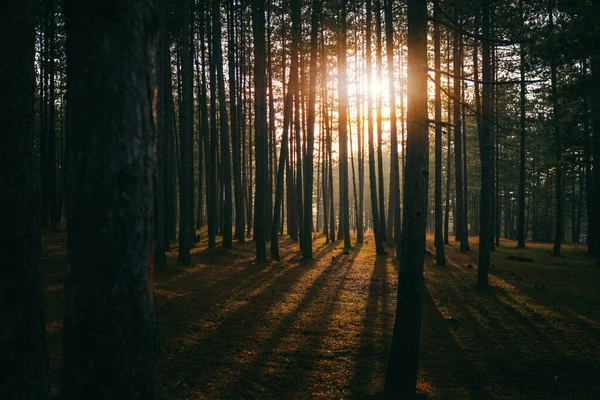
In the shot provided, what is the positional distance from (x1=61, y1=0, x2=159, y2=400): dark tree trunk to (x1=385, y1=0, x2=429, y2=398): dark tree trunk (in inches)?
177

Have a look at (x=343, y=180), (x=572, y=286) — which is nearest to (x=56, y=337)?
(x=572, y=286)

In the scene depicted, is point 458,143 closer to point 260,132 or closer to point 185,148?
point 260,132

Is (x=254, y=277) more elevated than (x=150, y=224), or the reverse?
(x=150, y=224)

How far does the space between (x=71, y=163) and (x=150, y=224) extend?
512 millimetres

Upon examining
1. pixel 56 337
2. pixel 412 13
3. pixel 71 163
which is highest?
pixel 412 13

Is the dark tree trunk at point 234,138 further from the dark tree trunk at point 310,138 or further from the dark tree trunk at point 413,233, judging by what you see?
the dark tree trunk at point 413,233

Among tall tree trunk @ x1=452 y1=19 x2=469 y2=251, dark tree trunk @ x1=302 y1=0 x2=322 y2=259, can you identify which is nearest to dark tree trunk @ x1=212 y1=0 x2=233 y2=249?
dark tree trunk @ x1=302 y1=0 x2=322 y2=259

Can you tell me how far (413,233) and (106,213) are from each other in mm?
4713

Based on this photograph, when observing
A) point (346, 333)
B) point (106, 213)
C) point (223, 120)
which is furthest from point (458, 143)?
point (106, 213)

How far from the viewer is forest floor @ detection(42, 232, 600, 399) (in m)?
5.88

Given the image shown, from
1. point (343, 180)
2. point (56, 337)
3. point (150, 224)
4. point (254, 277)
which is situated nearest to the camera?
point (150, 224)

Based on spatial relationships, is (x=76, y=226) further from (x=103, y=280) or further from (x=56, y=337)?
(x=56, y=337)

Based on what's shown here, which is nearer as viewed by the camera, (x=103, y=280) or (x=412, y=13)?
(x=103, y=280)

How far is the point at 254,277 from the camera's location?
13.2 m
